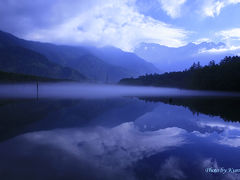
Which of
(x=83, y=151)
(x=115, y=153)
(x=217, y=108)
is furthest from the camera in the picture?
(x=217, y=108)

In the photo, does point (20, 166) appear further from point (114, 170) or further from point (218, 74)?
point (218, 74)

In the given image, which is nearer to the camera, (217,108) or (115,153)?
(115,153)

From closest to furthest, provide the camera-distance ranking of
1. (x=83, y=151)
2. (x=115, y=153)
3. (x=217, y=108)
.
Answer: (x=115, y=153) < (x=83, y=151) < (x=217, y=108)

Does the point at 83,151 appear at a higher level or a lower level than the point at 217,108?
higher

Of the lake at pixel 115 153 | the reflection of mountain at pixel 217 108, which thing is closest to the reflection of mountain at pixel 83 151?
the lake at pixel 115 153

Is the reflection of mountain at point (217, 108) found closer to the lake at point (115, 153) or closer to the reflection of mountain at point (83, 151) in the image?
the lake at point (115, 153)

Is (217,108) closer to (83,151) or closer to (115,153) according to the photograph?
(115,153)

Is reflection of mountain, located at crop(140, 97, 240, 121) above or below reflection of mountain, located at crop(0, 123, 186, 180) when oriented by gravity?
below

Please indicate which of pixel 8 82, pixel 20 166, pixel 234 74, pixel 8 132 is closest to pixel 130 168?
pixel 20 166

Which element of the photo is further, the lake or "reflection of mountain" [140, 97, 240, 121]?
"reflection of mountain" [140, 97, 240, 121]

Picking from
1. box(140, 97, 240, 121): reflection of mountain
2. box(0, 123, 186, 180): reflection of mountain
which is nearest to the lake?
box(0, 123, 186, 180): reflection of mountain

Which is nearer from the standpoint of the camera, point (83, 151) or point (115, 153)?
point (115, 153)

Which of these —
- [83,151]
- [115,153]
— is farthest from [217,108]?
[83,151]

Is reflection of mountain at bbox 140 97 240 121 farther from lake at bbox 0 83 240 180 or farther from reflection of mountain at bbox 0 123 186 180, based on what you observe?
reflection of mountain at bbox 0 123 186 180
